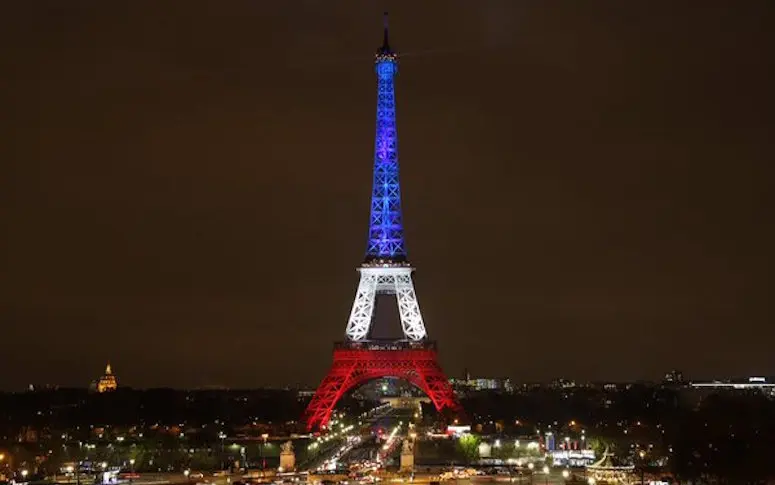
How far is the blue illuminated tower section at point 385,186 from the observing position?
99.1 meters

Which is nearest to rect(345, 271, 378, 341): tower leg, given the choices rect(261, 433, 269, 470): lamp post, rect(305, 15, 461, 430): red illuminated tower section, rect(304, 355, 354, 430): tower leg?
rect(305, 15, 461, 430): red illuminated tower section

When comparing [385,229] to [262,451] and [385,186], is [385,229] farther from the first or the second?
[262,451]

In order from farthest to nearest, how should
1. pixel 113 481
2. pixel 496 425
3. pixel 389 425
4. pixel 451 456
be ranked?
pixel 389 425
pixel 496 425
pixel 451 456
pixel 113 481

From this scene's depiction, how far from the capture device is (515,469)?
74.6 m

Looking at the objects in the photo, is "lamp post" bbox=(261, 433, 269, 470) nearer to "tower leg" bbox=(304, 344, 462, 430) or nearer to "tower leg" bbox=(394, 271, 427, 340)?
"tower leg" bbox=(304, 344, 462, 430)

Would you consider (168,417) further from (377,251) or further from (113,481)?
(113,481)

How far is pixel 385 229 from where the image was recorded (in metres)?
99.3

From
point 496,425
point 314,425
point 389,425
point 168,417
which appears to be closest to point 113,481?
point 314,425

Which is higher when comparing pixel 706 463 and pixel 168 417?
pixel 168 417

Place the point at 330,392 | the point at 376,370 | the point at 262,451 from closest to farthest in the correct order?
the point at 262,451
the point at 376,370
the point at 330,392

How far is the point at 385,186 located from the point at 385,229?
10.8 feet

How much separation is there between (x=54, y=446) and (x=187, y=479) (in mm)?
22142

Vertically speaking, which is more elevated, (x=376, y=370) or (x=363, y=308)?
(x=363, y=308)

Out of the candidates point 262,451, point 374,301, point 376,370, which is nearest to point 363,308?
point 374,301
